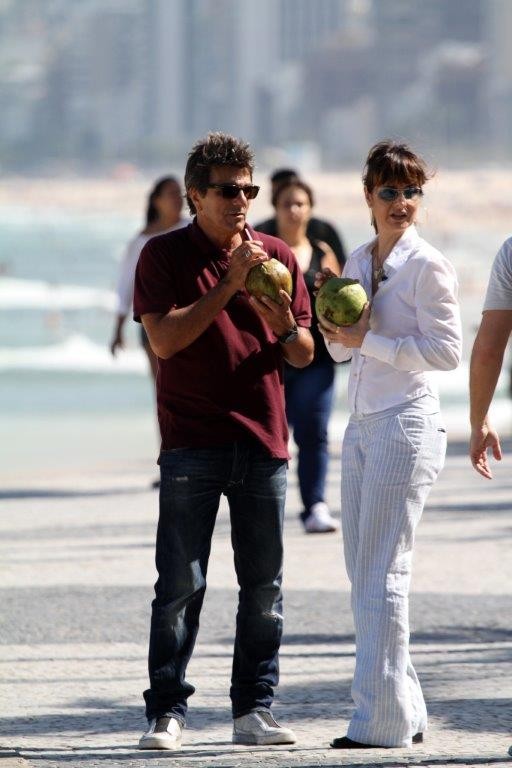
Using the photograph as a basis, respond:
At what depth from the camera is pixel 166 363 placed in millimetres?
4910

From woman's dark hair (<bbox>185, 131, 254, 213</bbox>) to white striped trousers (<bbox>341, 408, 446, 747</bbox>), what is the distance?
0.76 meters

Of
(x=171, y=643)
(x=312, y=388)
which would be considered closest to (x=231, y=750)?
(x=171, y=643)

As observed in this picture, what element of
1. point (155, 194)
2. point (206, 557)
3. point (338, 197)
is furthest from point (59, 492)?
point (338, 197)

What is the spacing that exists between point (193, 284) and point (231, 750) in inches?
48.6

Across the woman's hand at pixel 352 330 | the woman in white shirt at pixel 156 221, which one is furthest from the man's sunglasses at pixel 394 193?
the woman in white shirt at pixel 156 221

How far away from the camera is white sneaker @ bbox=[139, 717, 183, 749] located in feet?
15.8

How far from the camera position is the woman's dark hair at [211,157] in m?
4.87

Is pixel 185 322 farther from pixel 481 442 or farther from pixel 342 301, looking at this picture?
pixel 481 442

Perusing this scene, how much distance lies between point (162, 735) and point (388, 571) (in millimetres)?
730

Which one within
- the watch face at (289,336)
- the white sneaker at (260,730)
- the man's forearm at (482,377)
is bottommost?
the white sneaker at (260,730)

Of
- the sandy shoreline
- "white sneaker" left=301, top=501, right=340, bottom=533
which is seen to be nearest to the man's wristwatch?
"white sneaker" left=301, top=501, right=340, bottom=533

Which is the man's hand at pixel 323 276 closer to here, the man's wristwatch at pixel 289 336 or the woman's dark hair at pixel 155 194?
the man's wristwatch at pixel 289 336

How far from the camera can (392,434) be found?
4.82 meters

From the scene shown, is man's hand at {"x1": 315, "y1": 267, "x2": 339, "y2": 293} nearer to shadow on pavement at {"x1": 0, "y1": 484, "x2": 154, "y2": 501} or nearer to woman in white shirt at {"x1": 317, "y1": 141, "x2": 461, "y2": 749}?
woman in white shirt at {"x1": 317, "y1": 141, "x2": 461, "y2": 749}
